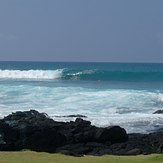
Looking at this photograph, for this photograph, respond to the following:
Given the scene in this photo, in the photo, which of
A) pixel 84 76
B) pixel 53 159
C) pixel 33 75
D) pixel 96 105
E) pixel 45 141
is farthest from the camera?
pixel 33 75

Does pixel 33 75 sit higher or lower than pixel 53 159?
higher

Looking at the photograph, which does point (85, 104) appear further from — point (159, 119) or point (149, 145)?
point (149, 145)

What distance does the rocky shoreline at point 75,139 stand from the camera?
16.6m

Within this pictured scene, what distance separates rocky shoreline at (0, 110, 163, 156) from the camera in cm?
1661

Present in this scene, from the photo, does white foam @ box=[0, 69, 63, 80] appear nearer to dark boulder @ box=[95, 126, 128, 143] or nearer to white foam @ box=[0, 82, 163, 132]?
white foam @ box=[0, 82, 163, 132]

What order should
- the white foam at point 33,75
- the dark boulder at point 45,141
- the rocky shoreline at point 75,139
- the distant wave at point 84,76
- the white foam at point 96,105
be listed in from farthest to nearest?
1. the white foam at point 33,75
2. the distant wave at point 84,76
3. the white foam at point 96,105
4. the dark boulder at point 45,141
5. the rocky shoreline at point 75,139

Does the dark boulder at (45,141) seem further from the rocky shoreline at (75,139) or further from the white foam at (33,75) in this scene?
the white foam at (33,75)

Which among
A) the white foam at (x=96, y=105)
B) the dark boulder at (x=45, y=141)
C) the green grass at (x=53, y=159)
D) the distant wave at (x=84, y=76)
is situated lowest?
the green grass at (x=53, y=159)

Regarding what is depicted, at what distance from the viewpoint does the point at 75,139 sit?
18.3 meters

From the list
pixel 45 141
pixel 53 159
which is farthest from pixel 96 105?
pixel 53 159

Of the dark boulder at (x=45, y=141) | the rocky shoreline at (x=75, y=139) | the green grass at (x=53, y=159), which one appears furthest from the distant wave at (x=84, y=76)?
the green grass at (x=53, y=159)

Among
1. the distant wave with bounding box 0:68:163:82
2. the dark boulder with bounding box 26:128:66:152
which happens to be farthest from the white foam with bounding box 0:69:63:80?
the dark boulder with bounding box 26:128:66:152

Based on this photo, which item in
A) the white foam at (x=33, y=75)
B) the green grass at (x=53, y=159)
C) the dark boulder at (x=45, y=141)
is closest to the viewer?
the green grass at (x=53, y=159)

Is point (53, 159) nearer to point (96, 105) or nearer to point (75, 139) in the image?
point (75, 139)
